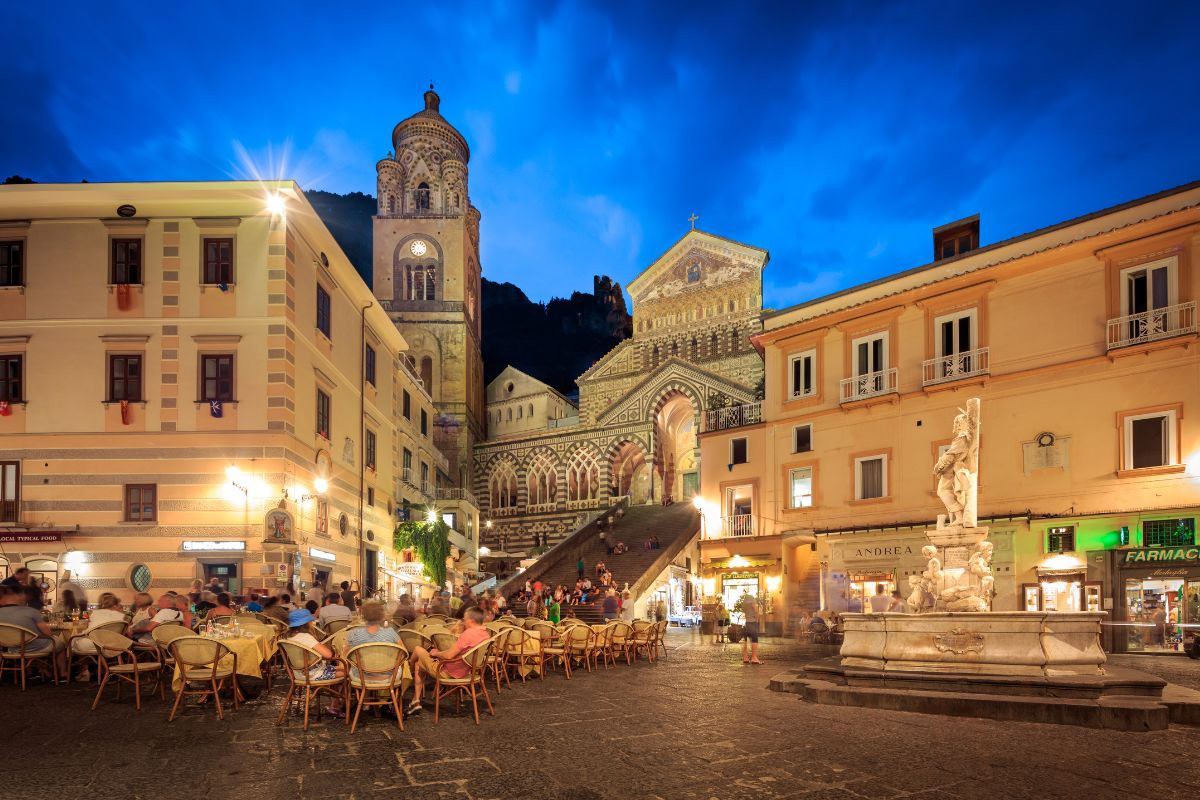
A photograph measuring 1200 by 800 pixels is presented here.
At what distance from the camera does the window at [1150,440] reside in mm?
17875

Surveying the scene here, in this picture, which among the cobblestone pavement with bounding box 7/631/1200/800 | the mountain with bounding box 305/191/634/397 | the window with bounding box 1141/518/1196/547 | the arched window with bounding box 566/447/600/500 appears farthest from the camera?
the mountain with bounding box 305/191/634/397

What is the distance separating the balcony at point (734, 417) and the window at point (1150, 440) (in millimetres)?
10458

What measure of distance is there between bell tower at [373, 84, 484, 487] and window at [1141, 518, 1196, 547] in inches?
1405

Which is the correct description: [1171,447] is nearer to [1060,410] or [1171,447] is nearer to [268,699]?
[1060,410]

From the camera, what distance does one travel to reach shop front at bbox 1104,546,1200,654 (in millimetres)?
16953

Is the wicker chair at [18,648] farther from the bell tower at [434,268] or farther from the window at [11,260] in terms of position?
the bell tower at [434,268]

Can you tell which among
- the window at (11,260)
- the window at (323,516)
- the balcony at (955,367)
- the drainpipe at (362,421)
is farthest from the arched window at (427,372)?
the balcony at (955,367)

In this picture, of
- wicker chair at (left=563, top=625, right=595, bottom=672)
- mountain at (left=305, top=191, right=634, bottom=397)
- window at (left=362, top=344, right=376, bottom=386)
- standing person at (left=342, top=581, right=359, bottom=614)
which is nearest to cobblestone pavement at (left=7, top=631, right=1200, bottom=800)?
wicker chair at (left=563, top=625, right=595, bottom=672)

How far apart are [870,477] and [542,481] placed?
24.8m

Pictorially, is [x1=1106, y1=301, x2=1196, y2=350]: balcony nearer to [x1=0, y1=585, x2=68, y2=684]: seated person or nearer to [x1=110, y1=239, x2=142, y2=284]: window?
[x1=0, y1=585, x2=68, y2=684]: seated person

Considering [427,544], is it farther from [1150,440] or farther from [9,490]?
[1150,440]

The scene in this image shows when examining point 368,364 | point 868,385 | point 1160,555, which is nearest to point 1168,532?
point 1160,555

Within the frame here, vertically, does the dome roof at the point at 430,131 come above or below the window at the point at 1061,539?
above

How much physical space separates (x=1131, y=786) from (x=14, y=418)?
20.3 meters
